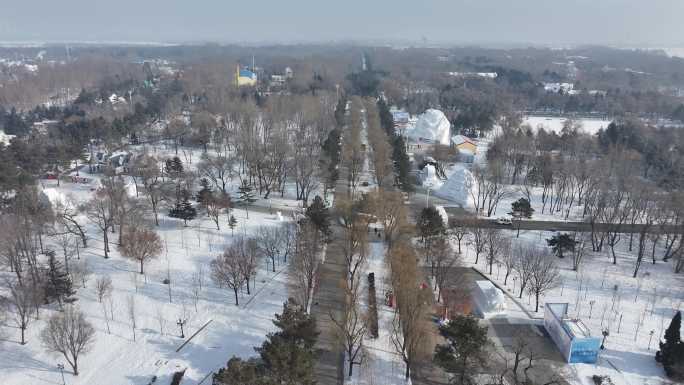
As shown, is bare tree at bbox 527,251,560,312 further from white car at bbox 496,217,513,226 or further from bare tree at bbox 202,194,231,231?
bare tree at bbox 202,194,231,231

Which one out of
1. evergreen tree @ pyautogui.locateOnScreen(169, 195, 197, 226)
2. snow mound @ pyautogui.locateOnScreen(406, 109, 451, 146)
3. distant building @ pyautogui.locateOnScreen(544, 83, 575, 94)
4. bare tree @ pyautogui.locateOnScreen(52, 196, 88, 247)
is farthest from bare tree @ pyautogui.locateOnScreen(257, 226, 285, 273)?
distant building @ pyautogui.locateOnScreen(544, 83, 575, 94)

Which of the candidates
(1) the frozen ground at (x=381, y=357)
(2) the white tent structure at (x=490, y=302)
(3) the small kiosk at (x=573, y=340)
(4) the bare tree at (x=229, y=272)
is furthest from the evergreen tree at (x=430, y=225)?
(4) the bare tree at (x=229, y=272)

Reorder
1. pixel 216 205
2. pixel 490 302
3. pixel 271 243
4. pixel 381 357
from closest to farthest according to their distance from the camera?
pixel 381 357 < pixel 490 302 < pixel 271 243 < pixel 216 205

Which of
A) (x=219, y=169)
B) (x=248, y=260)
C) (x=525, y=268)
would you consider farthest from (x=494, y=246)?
(x=219, y=169)

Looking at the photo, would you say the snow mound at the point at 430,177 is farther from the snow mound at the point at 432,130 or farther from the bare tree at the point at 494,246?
the bare tree at the point at 494,246

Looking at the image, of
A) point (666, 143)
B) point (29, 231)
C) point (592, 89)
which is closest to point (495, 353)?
point (29, 231)

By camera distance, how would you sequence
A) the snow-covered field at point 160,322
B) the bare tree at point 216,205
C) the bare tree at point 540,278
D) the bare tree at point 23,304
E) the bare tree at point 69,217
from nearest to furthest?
the snow-covered field at point 160,322 → the bare tree at point 23,304 → the bare tree at point 540,278 → the bare tree at point 69,217 → the bare tree at point 216,205

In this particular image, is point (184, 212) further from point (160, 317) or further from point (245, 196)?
point (160, 317)
